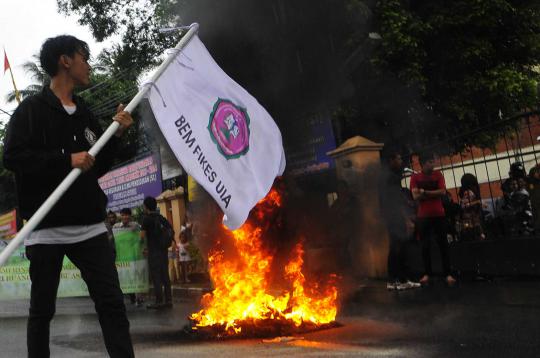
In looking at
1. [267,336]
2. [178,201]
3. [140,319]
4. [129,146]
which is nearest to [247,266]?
[267,336]

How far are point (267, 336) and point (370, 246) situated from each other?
182 inches

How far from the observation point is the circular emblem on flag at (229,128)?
362 cm

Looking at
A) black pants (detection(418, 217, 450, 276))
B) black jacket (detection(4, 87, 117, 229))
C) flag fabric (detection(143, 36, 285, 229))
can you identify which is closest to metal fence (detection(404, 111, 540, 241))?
black pants (detection(418, 217, 450, 276))

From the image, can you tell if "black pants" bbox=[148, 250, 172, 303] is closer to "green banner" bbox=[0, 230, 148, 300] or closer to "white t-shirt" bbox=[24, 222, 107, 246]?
"green banner" bbox=[0, 230, 148, 300]

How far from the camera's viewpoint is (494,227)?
8531mm

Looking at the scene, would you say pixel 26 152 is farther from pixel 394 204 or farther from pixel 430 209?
pixel 394 204

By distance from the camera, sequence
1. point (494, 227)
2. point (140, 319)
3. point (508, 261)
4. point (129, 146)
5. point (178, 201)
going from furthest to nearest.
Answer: point (129, 146)
point (178, 201)
point (494, 227)
point (508, 261)
point (140, 319)

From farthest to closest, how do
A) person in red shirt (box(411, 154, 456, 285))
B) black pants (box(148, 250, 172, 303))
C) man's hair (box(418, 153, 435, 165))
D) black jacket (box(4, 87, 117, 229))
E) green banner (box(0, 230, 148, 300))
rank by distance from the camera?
A: green banner (box(0, 230, 148, 300)), black pants (box(148, 250, 172, 303)), man's hair (box(418, 153, 435, 165)), person in red shirt (box(411, 154, 456, 285)), black jacket (box(4, 87, 117, 229))

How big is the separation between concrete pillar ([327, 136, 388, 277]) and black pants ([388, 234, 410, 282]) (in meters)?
0.91

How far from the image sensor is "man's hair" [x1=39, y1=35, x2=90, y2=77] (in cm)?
319

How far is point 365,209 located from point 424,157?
111 cm

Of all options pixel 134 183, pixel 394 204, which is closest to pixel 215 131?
pixel 394 204

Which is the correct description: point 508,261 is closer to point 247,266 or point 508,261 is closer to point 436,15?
point 247,266

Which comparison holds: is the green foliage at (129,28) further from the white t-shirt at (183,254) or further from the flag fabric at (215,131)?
the flag fabric at (215,131)
